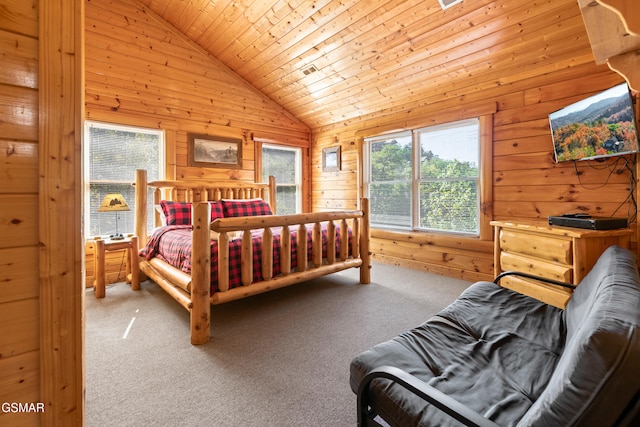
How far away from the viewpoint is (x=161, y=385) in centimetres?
160

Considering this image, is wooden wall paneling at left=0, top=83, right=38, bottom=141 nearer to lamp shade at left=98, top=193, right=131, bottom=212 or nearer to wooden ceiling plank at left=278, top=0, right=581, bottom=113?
lamp shade at left=98, top=193, right=131, bottom=212

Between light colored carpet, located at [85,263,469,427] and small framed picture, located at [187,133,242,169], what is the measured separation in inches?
75.4

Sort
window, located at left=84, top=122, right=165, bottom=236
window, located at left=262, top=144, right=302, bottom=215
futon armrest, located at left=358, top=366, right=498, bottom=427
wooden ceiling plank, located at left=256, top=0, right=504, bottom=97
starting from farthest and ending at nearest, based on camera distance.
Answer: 1. window, located at left=262, top=144, right=302, bottom=215
2. window, located at left=84, top=122, right=165, bottom=236
3. wooden ceiling plank, located at left=256, top=0, right=504, bottom=97
4. futon armrest, located at left=358, top=366, right=498, bottom=427

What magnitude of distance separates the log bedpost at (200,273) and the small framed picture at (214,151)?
238 cm

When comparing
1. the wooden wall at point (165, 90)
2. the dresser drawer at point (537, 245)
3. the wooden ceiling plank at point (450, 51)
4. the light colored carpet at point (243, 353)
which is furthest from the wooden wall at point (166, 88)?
the dresser drawer at point (537, 245)

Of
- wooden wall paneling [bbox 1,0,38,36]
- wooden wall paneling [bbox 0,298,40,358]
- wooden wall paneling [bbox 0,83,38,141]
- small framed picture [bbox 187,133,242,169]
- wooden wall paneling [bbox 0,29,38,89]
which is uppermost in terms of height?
small framed picture [bbox 187,133,242,169]

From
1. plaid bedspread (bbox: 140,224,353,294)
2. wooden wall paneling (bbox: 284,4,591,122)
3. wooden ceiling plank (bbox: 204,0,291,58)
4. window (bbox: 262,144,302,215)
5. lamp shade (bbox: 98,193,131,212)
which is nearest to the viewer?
plaid bedspread (bbox: 140,224,353,294)

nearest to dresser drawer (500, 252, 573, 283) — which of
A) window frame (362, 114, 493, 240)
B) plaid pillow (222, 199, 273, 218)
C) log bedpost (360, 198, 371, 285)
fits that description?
window frame (362, 114, 493, 240)

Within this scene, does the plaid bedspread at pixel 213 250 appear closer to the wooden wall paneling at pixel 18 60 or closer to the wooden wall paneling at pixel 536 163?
the wooden wall paneling at pixel 18 60

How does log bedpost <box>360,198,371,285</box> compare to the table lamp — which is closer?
the table lamp

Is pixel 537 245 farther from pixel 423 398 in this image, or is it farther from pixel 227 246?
pixel 227 246

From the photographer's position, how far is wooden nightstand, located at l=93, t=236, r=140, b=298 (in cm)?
296

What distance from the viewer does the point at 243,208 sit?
12.1 ft

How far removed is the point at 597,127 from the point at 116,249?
4587 mm
